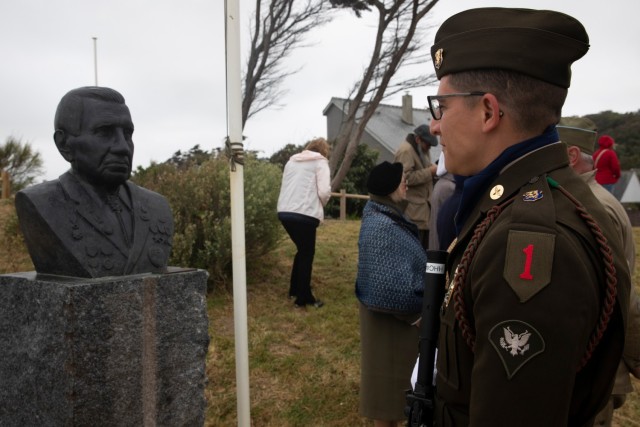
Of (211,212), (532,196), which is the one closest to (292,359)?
(211,212)

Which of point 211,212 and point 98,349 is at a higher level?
point 211,212

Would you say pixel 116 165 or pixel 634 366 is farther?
pixel 116 165

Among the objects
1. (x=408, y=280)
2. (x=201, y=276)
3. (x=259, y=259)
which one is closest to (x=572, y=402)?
(x=408, y=280)

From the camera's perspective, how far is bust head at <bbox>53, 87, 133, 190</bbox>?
2.61m

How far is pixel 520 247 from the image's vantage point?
1026 mm

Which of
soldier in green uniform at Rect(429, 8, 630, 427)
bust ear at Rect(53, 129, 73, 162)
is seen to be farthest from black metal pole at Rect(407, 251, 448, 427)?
bust ear at Rect(53, 129, 73, 162)

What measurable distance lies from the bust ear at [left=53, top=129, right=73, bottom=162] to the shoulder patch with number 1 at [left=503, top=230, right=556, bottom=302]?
7.49ft

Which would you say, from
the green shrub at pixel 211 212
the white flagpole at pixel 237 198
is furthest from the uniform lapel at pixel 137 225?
the green shrub at pixel 211 212

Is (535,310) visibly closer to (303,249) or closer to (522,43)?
(522,43)

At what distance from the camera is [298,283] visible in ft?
19.5

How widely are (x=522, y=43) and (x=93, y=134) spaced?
82.5 inches

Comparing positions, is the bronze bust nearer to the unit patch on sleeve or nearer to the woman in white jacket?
the unit patch on sleeve

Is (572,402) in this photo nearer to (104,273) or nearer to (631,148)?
(104,273)

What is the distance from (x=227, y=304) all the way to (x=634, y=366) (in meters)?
4.20
